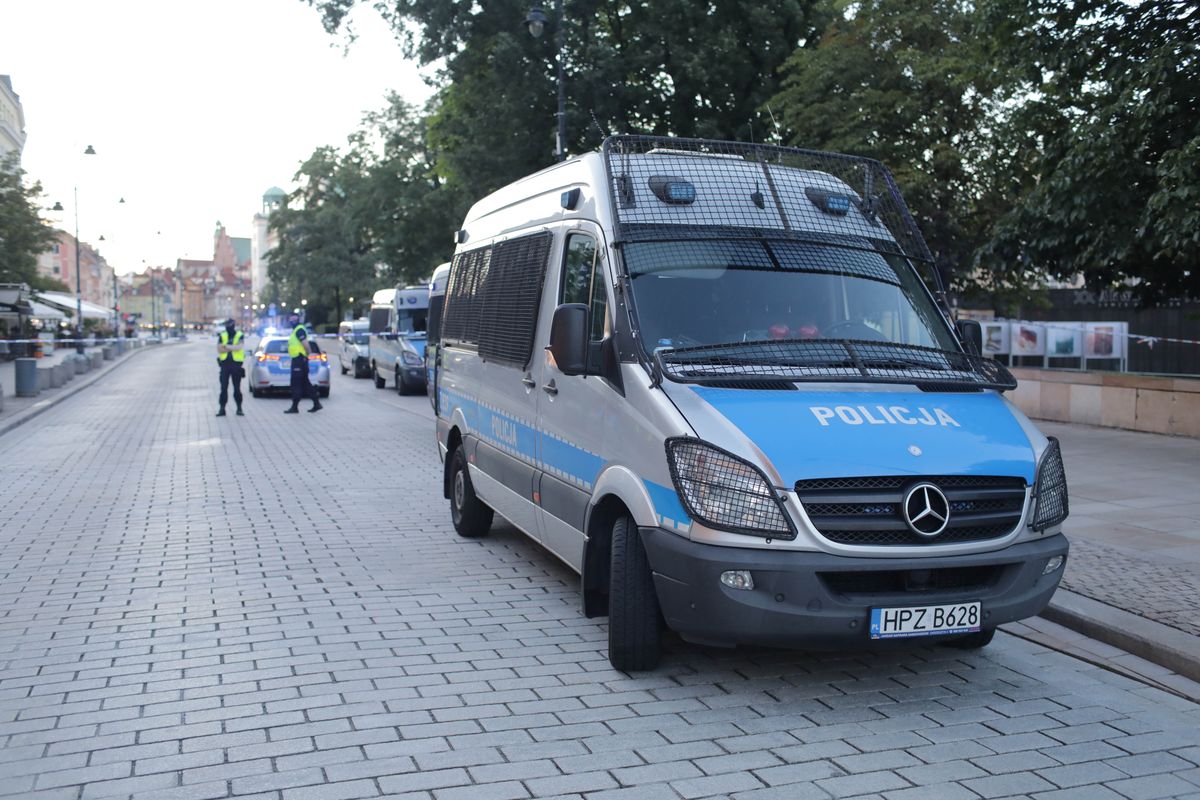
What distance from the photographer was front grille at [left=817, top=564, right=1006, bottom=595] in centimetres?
481

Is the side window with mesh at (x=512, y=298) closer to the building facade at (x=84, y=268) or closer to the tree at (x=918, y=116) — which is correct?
the tree at (x=918, y=116)

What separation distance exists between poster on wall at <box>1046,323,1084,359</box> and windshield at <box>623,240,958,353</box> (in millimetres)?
13900

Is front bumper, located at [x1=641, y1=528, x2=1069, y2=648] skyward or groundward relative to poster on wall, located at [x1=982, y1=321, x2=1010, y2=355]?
groundward

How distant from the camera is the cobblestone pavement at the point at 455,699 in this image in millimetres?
4164

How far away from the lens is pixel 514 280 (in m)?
7.63

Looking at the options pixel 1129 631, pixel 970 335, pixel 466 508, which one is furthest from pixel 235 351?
pixel 1129 631

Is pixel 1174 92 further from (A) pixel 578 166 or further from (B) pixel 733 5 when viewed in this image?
(B) pixel 733 5

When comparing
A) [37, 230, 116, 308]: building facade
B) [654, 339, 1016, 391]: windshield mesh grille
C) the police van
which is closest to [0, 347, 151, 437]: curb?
the police van

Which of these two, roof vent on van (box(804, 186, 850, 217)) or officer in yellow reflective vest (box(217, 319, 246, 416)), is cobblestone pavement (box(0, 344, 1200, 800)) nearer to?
roof vent on van (box(804, 186, 850, 217))

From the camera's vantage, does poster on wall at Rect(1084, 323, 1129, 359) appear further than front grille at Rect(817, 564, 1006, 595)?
Yes

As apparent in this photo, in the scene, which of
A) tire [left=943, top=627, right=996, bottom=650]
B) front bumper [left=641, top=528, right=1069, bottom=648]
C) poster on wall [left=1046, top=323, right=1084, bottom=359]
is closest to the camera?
front bumper [left=641, top=528, right=1069, bottom=648]

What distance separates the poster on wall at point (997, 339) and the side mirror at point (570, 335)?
52.5ft

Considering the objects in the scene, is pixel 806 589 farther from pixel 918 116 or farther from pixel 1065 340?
pixel 1065 340

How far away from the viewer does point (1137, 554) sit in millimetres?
7840
